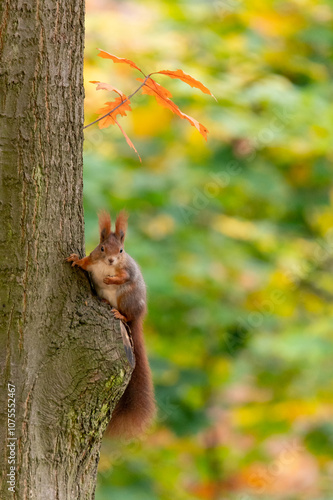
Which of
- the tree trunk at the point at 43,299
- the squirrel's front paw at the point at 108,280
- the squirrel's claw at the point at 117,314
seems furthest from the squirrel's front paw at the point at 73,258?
the squirrel's front paw at the point at 108,280

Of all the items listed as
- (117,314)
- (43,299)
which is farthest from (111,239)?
(43,299)

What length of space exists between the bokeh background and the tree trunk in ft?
7.16

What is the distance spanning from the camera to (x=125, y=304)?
2.11m

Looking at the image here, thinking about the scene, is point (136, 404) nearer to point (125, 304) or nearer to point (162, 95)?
point (125, 304)

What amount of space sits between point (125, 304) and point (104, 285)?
0.10 meters

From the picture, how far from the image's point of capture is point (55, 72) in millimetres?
1535

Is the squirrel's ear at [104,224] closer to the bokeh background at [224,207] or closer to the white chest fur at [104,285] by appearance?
the white chest fur at [104,285]

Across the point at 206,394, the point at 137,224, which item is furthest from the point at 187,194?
the point at 206,394

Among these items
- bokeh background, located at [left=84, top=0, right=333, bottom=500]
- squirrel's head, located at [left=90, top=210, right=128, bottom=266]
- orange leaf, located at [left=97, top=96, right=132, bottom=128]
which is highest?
bokeh background, located at [left=84, top=0, right=333, bottom=500]

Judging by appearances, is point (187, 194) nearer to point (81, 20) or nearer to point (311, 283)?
point (311, 283)

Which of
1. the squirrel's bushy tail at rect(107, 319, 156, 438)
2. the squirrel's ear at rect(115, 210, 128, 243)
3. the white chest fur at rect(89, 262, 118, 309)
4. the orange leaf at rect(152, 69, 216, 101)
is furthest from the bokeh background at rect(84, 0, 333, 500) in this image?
the orange leaf at rect(152, 69, 216, 101)

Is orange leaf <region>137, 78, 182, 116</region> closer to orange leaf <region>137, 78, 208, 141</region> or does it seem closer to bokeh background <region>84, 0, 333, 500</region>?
orange leaf <region>137, 78, 208, 141</region>

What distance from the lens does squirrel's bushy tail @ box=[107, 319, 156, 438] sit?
6.43ft

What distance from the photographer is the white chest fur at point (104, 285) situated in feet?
6.65
